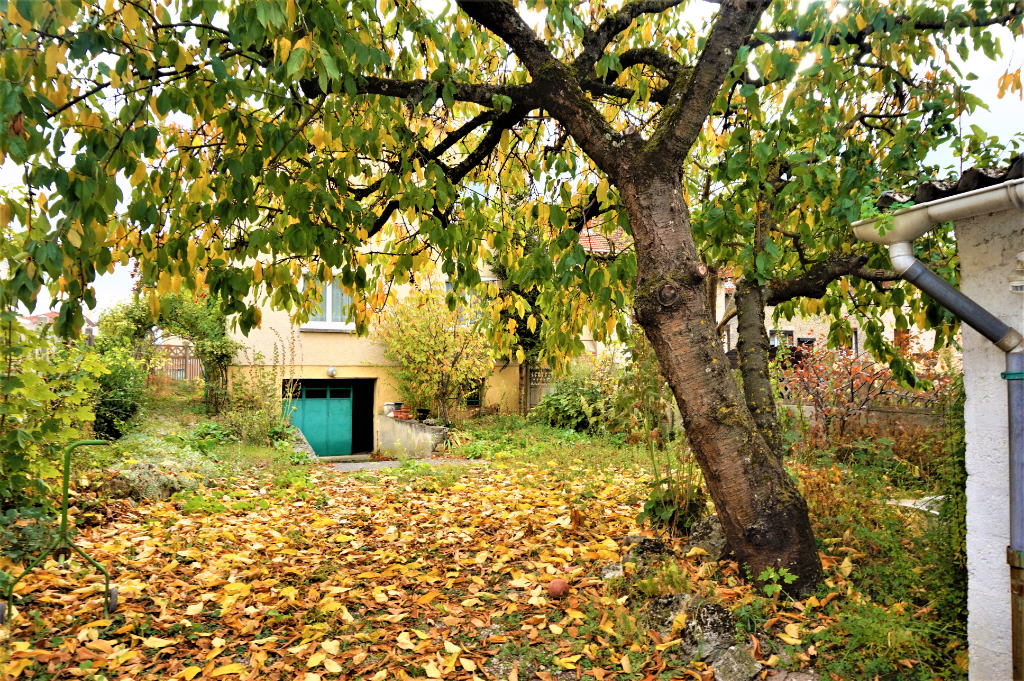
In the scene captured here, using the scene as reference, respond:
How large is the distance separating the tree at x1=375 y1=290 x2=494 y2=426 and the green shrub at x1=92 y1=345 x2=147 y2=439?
449 cm

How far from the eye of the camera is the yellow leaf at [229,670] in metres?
3.41

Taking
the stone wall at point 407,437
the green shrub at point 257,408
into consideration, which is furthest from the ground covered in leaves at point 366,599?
the stone wall at point 407,437

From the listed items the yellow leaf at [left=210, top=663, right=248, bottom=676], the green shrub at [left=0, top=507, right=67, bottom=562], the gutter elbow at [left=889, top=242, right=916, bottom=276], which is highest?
the gutter elbow at [left=889, top=242, right=916, bottom=276]

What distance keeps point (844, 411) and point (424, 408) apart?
8.11m

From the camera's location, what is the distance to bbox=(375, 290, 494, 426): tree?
12797mm

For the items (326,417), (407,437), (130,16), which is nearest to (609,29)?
(130,16)

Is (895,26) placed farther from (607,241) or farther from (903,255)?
(607,241)

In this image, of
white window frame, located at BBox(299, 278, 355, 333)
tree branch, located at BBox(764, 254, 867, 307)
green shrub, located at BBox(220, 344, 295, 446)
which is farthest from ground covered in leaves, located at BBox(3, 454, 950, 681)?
white window frame, located at BBox(299, 278, 355, 333)

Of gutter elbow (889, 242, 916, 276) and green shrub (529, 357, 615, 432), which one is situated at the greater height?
gutter elbow (889, 242, 916, 276)

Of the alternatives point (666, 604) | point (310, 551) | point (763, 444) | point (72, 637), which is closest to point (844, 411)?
point (763, 444)

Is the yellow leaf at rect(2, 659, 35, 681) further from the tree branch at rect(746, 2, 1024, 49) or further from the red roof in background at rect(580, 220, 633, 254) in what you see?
the tree branch at rect(746, 2, 1024, 49)

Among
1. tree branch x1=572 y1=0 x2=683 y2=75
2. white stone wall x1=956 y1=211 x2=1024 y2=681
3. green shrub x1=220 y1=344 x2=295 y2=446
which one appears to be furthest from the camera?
green shrub x1=220 y1=344 x2=295 y2=446

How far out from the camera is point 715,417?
3.92 m

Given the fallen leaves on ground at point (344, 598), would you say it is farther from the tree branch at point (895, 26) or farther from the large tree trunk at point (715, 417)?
the tree branch at point (895, 26)
